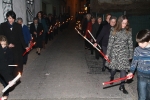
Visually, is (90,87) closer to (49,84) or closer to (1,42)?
(49,84)

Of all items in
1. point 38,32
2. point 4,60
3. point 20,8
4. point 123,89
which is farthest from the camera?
point 20,8

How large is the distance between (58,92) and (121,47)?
202 cm

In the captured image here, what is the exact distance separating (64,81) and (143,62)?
297 centimetres

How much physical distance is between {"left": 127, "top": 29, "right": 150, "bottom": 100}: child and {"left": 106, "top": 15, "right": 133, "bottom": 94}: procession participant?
43.3 inches

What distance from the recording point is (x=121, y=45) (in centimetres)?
469

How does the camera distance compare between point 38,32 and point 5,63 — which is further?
point 38,32

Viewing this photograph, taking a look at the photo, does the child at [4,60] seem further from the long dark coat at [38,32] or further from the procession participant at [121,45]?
the long dark coat at [38,32]

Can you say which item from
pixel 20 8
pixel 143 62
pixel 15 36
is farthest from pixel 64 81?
pixel 20 8

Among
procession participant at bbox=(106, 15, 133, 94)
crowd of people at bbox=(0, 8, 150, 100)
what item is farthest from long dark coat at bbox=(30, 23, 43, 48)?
procession participant at bbox=(106, 15, 133, 94)

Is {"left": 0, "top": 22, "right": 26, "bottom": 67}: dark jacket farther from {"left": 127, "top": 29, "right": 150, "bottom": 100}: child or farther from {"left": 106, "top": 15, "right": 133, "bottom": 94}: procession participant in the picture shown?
{"left": 127, "top": 29, "right": 150, "bottom": 100}: child

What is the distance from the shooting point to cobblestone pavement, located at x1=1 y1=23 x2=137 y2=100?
15.9 feet

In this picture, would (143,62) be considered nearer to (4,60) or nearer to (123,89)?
(123,89)

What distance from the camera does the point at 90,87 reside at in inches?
212

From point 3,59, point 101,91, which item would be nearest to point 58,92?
point 101,91
